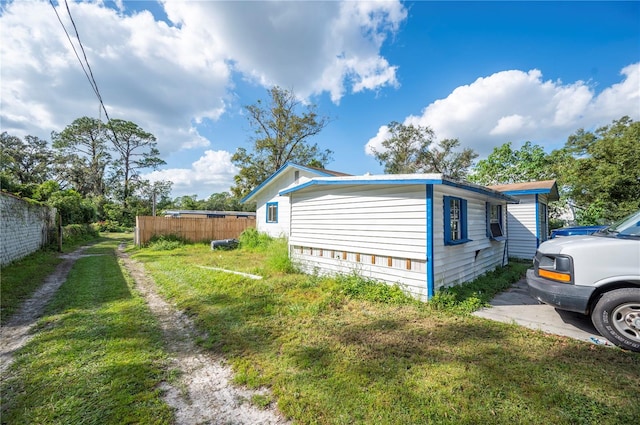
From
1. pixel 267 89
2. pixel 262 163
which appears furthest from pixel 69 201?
pixel 267 89

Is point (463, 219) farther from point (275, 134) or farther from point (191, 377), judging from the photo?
point (275, 134)

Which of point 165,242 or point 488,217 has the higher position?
point 488,217

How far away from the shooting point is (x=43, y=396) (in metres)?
2.44

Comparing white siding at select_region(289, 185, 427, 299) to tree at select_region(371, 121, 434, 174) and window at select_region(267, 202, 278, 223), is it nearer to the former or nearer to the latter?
window at select_region(267, 202, 278, 223)

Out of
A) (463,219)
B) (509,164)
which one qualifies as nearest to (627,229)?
(463,219)

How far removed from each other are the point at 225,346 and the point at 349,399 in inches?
74.9

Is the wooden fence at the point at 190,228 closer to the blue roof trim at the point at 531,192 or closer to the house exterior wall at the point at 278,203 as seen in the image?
the house exterior wall at the point at 278,203

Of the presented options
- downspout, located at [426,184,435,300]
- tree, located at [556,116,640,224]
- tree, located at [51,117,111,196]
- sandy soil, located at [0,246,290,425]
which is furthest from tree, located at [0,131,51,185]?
tree, located at [556,116,640,224]

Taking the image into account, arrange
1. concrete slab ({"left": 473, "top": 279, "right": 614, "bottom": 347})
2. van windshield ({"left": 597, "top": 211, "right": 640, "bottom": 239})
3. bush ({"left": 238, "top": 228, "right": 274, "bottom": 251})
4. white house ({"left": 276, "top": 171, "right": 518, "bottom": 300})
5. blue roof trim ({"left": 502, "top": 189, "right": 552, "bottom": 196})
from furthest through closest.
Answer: bush ({"left": 238, "top": 228, "right": 274, "bottom": 251}) → blue roof trim ({"left": 502, "top": 189, "right": 552, "bottom": 196}) → white house ({"left": 276, "top": 171, "right": 518, "bottom": 300}) → concrete slab ({"left": 473, "top": 279, "right": 614, "bottom": 347}) → van windshield ({"left": 597, "top": 211, "right": 640, "bottom": 239})

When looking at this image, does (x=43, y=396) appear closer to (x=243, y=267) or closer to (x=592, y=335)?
(x=243, y=267)

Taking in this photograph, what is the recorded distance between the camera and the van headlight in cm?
358

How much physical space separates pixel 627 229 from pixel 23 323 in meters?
9.45

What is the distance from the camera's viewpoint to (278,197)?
14.0 metres

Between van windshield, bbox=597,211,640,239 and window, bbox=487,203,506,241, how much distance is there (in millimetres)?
3377
